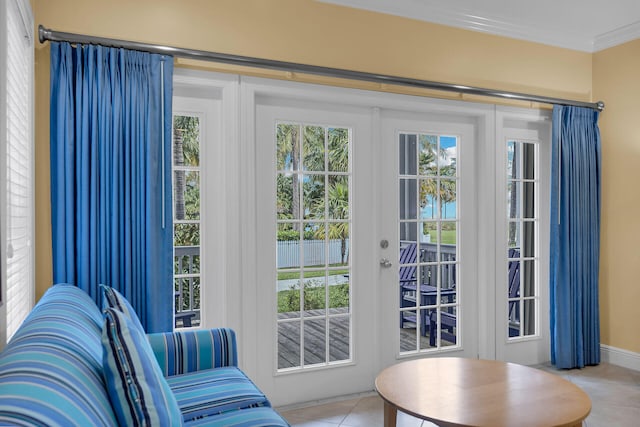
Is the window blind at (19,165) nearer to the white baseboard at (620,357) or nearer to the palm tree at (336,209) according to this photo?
the palm tree at (336,209)

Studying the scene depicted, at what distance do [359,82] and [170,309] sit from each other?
74.5 inches

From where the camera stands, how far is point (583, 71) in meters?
4.26

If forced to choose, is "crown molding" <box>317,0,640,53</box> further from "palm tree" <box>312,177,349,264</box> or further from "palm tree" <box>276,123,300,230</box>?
"palm tree" <box>312,177,349,264</box>

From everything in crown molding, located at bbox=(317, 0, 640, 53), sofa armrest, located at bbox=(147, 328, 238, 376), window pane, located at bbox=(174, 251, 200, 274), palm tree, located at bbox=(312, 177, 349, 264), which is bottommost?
sofa armrest, located at bbox=(147, 328, 238, 376)

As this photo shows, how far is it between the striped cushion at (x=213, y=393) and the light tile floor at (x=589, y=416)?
0.88 metres

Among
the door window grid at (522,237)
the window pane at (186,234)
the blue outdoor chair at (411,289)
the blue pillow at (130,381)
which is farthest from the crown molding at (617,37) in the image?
the blue pillow at (130,381)

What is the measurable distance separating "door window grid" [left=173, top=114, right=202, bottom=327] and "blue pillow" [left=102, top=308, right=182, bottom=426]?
166 centimetres

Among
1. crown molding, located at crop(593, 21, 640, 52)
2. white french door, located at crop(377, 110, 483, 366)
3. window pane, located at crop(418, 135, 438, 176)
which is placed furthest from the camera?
crown molding, located at crop(593, 21, 640, 52)

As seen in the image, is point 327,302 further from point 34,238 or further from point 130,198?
point 34,238

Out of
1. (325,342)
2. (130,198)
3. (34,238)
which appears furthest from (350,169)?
(34,238)

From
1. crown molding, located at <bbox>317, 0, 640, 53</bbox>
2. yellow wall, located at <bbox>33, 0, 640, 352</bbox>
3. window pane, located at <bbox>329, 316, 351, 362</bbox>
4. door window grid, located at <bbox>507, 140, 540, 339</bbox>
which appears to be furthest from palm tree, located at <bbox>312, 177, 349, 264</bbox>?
door window grid, located at <bbox>507, 140, 540, 339</bbox>

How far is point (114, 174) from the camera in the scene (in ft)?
8.54

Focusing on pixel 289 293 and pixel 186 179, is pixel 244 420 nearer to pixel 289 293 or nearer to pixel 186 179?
pixel 289 293

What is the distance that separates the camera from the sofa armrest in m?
2.36
